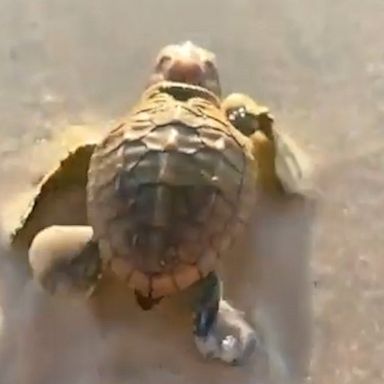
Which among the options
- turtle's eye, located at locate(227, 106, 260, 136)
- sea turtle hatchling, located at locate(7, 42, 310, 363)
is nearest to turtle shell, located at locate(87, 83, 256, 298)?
sea turtle hatchling, located at locate(7, 42, 310, 363)

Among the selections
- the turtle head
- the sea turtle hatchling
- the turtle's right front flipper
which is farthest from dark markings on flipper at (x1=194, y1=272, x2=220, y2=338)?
the turtle head

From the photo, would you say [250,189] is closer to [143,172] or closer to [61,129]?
[143,172]

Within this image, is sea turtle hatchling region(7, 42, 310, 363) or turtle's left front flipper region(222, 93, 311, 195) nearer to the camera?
sea turtle hatchling region(7, 42, 310, 363)

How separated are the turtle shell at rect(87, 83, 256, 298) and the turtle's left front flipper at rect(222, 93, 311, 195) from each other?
12 centimetres

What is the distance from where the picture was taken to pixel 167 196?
132cm

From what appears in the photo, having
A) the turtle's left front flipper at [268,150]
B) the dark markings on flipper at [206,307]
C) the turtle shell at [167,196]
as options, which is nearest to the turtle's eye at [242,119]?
the turtle's left front flipper at [268,150]

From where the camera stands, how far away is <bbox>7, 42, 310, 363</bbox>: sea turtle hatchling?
1323 mm

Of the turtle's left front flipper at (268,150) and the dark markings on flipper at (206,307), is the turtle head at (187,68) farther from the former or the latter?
the dark markings on flipper at (206,307)

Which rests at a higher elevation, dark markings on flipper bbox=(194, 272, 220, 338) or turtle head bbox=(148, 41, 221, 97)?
turtle head bbox=(148, 41, 221, 97)

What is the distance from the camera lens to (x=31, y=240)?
149cm

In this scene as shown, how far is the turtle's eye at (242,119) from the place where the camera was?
153 centimetres

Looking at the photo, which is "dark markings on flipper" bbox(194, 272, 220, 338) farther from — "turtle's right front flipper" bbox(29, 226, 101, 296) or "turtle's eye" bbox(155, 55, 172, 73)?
"turtle's eye" bbox(155, 55, 172, 73)

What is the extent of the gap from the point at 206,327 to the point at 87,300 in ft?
0.49

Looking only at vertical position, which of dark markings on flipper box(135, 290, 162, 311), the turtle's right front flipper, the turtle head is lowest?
dark markings on flipper box(135, 290, 162, 311)
